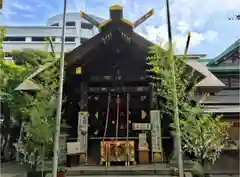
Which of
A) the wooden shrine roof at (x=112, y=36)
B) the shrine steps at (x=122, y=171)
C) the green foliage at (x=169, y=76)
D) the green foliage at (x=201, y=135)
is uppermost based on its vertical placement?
the wooden shrine roof at (x=112, y=36)

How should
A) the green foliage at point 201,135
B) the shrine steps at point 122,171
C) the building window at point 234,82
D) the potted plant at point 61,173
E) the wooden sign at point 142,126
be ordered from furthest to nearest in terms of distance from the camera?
the building window at point 234,82 < the wooden sign at point 142,126 < the shrine steps at point 122,171 < the potted plant at point 61,173 < the green foliage at point 201,135

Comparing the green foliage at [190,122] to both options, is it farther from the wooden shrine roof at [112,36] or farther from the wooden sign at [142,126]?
the wooden sign at [142,126]

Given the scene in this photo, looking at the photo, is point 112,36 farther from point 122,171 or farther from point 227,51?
point 227,51

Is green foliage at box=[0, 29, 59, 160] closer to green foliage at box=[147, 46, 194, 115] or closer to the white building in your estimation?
green foliage at box=[147, 46, 194, 115]

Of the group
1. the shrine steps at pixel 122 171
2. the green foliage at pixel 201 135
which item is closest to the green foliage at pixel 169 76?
the green foliage at pixel 201 135

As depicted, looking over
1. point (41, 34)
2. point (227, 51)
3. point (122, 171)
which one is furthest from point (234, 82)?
point (41, 34)

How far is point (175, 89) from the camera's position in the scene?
23.4 feet

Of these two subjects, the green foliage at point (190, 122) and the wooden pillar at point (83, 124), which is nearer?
the green foliage at point (190, 122)

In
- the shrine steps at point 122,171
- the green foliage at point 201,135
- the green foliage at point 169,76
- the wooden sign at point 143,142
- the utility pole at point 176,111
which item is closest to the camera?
the utility pole at point 176,111

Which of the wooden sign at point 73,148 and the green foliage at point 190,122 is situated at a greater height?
the green foliage at point 190,122

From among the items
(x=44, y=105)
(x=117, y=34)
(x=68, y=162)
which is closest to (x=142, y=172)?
(x=68, y=162)

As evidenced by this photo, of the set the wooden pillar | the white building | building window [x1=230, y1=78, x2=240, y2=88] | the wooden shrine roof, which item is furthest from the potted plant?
the white building

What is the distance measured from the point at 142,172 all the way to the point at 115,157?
1.48 metres

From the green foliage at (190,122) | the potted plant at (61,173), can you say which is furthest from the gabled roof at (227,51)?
the potted plant at (61,173)
